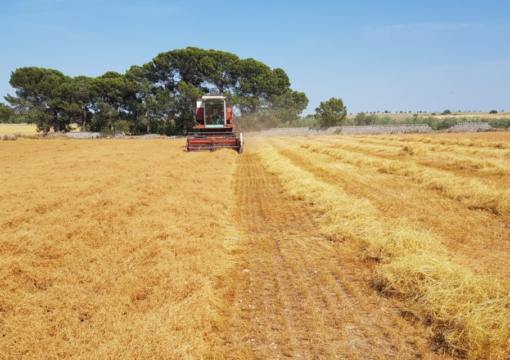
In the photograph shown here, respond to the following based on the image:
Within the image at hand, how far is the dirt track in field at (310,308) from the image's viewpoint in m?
3.21

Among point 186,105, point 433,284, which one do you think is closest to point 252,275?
point 433,284

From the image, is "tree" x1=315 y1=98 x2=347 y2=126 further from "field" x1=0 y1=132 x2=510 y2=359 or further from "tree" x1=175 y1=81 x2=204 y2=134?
"field" x1=0 y1=132 x2=510 y2=359

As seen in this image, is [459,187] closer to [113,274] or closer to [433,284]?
[433,284]

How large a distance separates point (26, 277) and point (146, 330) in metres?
2.11

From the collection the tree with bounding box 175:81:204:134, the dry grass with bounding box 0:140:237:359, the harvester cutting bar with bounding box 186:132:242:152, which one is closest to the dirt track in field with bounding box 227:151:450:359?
the dry grass with bounding box 0:140:237:359

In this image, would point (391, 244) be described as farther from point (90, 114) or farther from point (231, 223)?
point (90, 114)

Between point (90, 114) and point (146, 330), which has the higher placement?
point (90, 114)

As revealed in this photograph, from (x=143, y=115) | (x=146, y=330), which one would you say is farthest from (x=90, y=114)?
(x=146, y=330)

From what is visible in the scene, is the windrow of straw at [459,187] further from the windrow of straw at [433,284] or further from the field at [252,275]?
the windrow of straw at [433,284]

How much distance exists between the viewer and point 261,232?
262 inches

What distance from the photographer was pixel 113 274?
445 cm

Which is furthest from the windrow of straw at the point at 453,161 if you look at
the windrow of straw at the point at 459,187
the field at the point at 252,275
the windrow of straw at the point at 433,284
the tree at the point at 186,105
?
the tree at the point at 186,105

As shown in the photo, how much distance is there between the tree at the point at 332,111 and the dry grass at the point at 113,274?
50268 mm

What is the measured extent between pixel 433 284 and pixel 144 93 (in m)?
49.9
